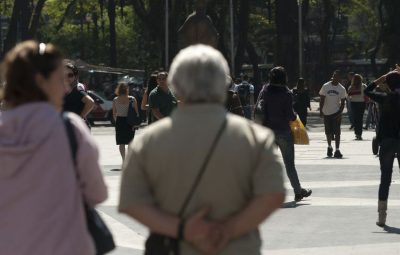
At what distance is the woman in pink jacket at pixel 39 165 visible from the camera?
5.05 metres

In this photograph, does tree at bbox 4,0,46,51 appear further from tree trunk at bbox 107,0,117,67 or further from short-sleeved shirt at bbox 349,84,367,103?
short-sleeved shirt at bbox 349,84,367,103

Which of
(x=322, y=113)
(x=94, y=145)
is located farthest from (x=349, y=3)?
(x=94, y=145)

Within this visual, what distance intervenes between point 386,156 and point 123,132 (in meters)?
9.45

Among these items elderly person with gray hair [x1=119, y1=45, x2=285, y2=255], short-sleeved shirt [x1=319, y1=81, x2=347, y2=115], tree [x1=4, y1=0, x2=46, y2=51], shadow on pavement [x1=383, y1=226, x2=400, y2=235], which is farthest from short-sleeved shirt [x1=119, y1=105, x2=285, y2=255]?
tree [x1=4, y1=0, x2=46, y2=51]

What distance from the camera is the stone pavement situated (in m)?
11.2

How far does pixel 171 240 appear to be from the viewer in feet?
16.2

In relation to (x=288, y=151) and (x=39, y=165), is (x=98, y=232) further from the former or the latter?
(x=288, y=151)

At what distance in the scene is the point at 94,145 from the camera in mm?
5188

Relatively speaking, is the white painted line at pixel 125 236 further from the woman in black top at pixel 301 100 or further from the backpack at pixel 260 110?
the woman in black top at pixel 301 100

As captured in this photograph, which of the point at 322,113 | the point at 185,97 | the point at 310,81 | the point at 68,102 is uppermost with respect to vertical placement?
the point at 185,97

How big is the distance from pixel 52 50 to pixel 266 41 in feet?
291

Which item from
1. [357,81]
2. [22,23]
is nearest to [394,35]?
[22,23]

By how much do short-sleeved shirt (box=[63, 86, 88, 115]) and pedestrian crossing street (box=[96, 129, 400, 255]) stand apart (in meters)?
1.19

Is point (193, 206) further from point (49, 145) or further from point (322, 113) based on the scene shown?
point (322, 113)
